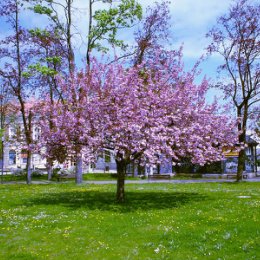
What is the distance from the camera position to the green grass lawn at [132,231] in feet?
41.1

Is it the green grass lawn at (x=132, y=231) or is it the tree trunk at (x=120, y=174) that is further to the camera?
the tree trunk at (x=120, y=174)

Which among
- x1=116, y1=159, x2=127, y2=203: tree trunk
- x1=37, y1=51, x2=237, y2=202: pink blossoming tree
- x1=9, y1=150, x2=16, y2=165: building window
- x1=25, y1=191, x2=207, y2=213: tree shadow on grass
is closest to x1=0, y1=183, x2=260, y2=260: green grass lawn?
x1=25, y1=191, x2=207, y2=213: tree shadow on grass

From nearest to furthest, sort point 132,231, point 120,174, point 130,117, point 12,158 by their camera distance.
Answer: point 132,231
point 130,117
point 120,174
point 12,158

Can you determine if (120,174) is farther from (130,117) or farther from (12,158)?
(12,158)

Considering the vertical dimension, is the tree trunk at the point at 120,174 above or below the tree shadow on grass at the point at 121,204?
above

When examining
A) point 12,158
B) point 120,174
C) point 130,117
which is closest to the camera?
point 130,117

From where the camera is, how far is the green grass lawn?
41.1 feet

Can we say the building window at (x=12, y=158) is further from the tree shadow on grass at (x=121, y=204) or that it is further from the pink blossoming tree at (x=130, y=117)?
the pink blossoming tree at (x=130, y=117)

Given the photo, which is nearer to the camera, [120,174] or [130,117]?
[130,117]

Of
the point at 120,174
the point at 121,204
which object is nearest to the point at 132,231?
the point at 121,204

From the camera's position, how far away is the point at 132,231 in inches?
611

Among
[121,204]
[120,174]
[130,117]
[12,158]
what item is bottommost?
[121,204]

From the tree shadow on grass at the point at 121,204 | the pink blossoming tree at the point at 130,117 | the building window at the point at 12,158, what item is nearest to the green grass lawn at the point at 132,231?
the tree shadow on grass at the point at 121,204

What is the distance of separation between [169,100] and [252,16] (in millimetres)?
26923
